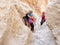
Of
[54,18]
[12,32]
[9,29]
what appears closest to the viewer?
[54,18]

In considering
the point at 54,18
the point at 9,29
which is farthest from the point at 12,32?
the point at 54,18

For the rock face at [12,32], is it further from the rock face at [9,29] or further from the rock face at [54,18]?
the rock face at [54,18]

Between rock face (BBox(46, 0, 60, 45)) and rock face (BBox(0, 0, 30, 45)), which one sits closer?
rock face (BBox(46, 0, 60, 45))

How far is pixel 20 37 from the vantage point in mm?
7199

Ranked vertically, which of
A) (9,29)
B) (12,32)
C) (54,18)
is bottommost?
(12,32)

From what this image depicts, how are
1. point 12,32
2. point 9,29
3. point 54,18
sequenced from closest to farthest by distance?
point 54,18 → point 9,29 → point 12,32

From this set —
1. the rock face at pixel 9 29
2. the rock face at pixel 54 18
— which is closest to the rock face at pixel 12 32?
the rock face at pixel 9 29

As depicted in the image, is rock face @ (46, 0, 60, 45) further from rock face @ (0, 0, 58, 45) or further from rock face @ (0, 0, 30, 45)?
rock face @ (0, 0, 30, 45)

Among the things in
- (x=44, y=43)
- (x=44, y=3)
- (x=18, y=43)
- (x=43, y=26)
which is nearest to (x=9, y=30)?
(x=18, y=43)

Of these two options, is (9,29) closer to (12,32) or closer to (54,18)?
(12,32)

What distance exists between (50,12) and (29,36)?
2.21m

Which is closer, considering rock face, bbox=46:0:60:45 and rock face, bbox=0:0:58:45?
rock face, bbox=46:0:60:45

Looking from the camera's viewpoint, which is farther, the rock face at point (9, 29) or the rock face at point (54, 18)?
the rock face at point (9, 29)

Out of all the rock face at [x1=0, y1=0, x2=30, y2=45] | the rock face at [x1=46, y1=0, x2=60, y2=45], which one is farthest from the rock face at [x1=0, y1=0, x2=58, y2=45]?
the rock face at [x1=46, y1=0, x2=60, y2=45]
